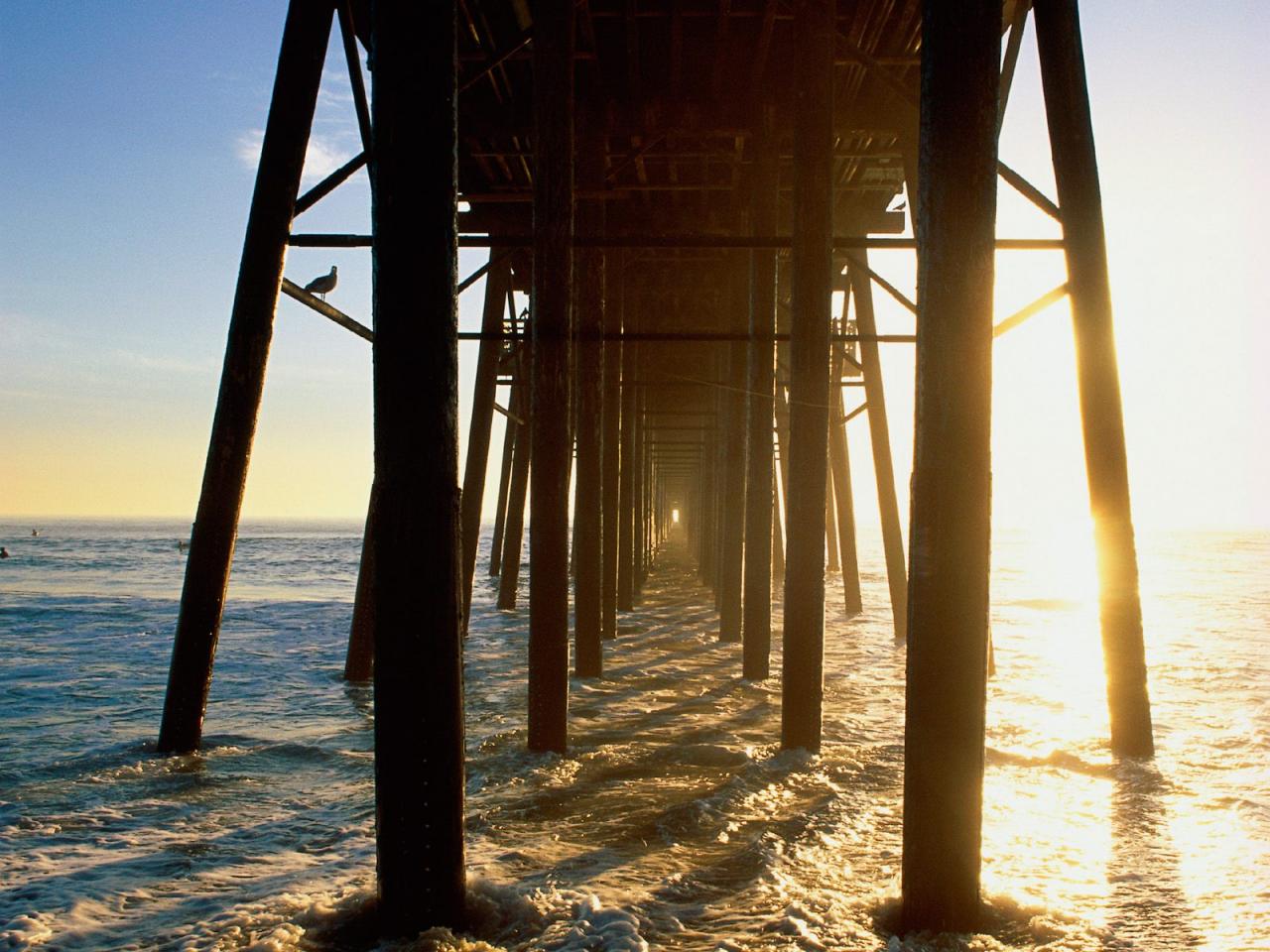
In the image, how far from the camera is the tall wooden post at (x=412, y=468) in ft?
7.68

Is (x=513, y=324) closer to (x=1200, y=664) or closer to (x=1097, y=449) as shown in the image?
(x=1097, y=449)

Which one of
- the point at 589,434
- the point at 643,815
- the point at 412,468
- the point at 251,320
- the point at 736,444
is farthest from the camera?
the point at 736,444

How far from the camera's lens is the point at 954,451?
7.92 ft

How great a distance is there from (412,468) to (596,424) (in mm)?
4362

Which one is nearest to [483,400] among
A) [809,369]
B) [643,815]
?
[809,369]

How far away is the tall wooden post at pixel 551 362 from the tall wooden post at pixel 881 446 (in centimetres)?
502

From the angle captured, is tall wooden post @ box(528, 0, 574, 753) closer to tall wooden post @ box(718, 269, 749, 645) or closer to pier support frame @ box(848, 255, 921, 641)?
tall wooden post @ box(718, 269, 749, 645)

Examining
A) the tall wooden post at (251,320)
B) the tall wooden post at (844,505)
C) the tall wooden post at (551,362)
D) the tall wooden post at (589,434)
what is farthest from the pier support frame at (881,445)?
the tall wooden post at (251,320)

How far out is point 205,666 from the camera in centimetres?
429

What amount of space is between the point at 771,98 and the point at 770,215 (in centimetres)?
77

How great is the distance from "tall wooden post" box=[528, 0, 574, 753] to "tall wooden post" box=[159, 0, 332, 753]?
102 cm

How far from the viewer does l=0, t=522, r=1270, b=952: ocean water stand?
271 centimetres

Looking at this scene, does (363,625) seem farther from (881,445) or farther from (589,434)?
(881,445)

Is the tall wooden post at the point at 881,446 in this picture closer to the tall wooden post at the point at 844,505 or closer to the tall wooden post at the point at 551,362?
the tall wooden post at the point at 844,505
